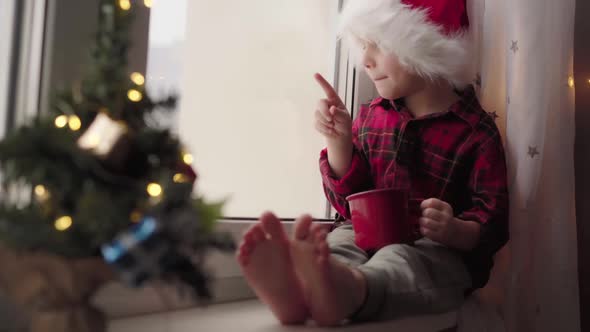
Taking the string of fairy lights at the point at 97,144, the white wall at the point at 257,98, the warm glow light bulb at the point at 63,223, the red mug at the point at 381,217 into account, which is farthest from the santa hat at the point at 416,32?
the warm glow light bulb at the point at 63,223

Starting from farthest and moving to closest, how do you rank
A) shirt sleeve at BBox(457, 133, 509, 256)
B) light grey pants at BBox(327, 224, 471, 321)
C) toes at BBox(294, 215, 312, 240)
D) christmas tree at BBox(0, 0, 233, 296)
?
shirt sleeve at BBox(457, 133, 509, 256), light grey pants at BBox(327, 224, 471, 321), toes at BBox(294, 215, 312, 240), christmas tree at BBox(0, 0, 233, 296)

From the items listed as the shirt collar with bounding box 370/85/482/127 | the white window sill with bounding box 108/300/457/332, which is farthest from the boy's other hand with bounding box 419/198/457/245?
the shirt collar with bounding box 370/85/482/127

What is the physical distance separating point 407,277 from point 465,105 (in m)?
0.49

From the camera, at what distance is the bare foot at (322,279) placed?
674 mm

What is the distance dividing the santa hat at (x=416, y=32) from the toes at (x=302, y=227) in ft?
1.84

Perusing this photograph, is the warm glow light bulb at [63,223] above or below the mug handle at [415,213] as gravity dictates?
above

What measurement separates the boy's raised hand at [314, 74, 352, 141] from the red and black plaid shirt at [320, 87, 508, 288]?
0.09 meters

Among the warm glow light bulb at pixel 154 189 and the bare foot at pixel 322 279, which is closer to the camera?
the warm glow light bulb at pixel 154 189

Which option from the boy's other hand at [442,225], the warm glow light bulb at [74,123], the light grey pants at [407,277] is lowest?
the light grey pants at [407,277]

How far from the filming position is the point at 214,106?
3.80ft

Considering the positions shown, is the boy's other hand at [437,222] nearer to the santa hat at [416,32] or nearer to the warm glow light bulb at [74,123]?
the santa hat at [416,32]

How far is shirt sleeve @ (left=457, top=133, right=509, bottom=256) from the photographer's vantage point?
41.4 inches

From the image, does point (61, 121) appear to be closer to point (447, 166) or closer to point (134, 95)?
point (134, 95)

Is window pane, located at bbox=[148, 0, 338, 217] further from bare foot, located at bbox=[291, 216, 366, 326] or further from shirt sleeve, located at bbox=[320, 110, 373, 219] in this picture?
bare foot, located at bbox=[291, 216, 366, 326]
